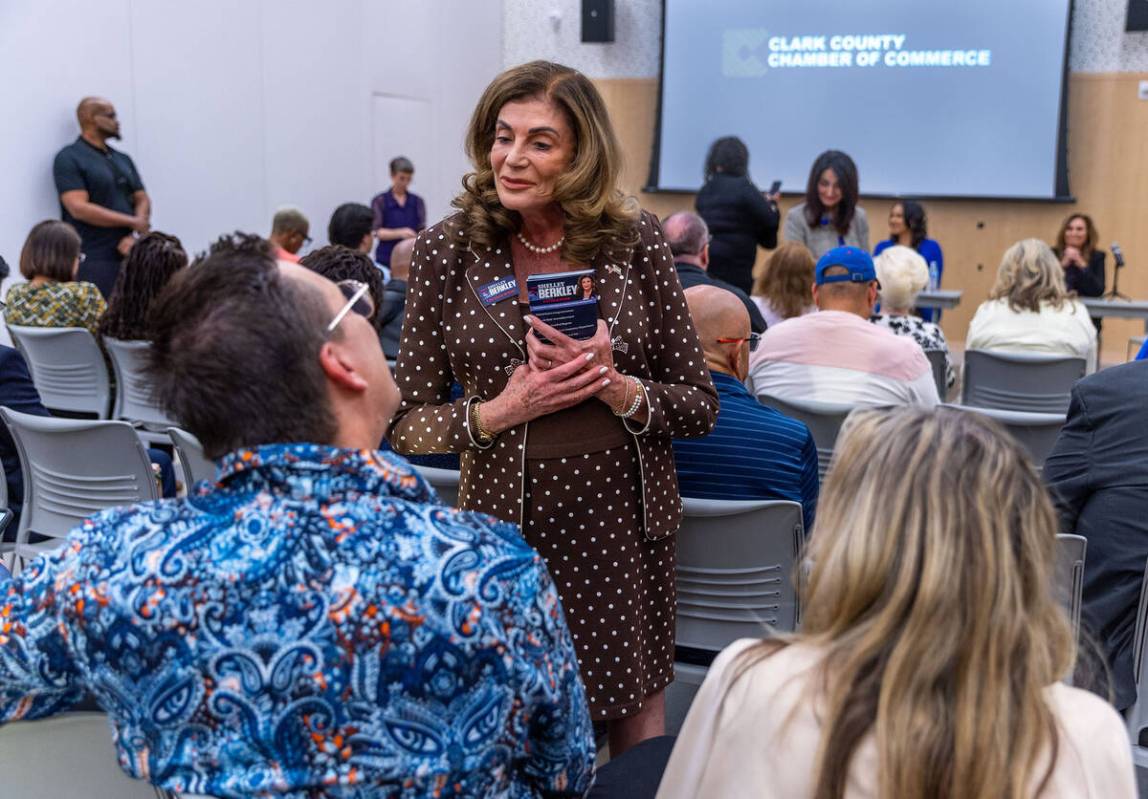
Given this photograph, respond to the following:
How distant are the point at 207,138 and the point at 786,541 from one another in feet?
23.2

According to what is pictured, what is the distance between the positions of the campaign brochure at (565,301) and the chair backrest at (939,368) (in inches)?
110

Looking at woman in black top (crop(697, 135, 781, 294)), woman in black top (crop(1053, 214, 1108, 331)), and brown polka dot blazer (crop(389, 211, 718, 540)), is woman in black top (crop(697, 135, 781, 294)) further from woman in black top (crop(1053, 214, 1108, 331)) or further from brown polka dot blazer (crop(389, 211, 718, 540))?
brown polka dot blazer (crop(389, 211, 718, 540))

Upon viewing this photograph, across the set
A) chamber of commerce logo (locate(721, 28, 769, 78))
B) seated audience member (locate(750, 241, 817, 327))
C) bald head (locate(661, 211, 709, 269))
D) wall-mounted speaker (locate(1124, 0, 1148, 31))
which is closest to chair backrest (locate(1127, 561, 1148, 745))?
bald head (locate(661, 211, 709, 269))

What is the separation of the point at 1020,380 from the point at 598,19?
24.9 feet

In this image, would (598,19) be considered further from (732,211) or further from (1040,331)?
(1040,331)

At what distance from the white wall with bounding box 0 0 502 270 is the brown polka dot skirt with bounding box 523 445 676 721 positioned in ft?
19.3

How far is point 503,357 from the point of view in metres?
1.90

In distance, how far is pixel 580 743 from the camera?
117 cm

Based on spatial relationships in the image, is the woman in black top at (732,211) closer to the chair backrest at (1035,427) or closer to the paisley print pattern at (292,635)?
the chair backrest at (1035,427)

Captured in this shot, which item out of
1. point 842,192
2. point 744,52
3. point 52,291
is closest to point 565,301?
point 52,291

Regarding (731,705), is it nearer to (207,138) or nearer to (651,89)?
(207,138)

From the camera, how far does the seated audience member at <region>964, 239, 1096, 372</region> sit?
15.8 feet

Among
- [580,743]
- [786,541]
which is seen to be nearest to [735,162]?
[786,541]

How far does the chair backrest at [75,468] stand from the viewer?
109 inches
